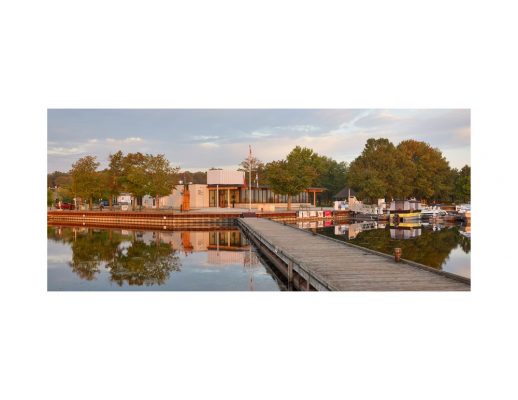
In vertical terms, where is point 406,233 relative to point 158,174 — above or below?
below

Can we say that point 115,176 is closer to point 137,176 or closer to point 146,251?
point 137,176

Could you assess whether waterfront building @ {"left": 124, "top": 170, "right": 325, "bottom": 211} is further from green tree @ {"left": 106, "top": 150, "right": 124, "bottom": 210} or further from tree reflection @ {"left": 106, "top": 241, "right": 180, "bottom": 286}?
tree reflection @ {"left": 106, "top": 241, "right": 180, "bottom": 286}

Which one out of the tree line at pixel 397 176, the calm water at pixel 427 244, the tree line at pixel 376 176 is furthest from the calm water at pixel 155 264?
the tree line at pixel 397 176

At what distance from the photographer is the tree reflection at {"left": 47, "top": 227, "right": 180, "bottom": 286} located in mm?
13104

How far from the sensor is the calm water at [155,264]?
1210 cm

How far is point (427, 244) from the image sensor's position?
19.7m

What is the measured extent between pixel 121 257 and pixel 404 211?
2169 cm

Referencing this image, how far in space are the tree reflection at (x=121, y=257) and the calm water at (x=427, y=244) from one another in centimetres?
795

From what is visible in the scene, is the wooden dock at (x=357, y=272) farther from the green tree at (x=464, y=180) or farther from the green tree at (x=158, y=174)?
the green tree at (x=158, y=174)

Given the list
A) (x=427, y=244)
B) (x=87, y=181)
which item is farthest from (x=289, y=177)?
(x=427, y=244)
